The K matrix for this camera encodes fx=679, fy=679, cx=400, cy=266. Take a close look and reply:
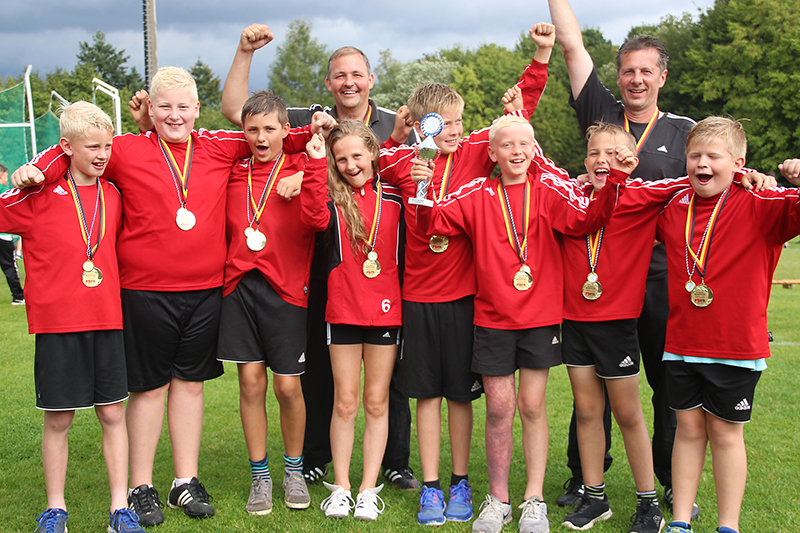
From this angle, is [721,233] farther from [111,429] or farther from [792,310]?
[792,310]

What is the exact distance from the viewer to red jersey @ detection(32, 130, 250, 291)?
148 inches

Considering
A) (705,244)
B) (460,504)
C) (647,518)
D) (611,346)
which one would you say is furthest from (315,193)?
(647,518)

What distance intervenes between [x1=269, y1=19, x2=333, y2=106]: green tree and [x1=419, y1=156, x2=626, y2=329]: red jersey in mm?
54592

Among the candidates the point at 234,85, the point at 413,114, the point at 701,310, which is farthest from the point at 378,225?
the point at 701,310

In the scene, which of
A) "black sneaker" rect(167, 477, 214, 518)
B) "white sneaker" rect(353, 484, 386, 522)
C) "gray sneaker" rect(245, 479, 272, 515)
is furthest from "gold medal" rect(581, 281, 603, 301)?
"black sneaker" rect(167, 477, 214, 518)

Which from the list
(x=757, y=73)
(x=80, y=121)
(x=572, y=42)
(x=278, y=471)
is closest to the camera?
(x=80, y=121)

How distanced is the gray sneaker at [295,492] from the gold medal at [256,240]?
1397 millimetres

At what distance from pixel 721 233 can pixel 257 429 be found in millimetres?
2775

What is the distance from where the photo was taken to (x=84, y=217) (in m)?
3.60

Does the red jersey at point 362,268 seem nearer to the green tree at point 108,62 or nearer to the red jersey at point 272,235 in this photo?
the red jersey at point 272,235

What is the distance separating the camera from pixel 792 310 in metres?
11.2

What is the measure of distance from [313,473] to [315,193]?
201cm

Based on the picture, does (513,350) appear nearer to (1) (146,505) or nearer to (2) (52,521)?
(1) (146,505)

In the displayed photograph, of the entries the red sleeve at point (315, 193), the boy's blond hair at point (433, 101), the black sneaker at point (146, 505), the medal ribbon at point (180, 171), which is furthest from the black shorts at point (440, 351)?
the black sneaker at point (146, 505)
